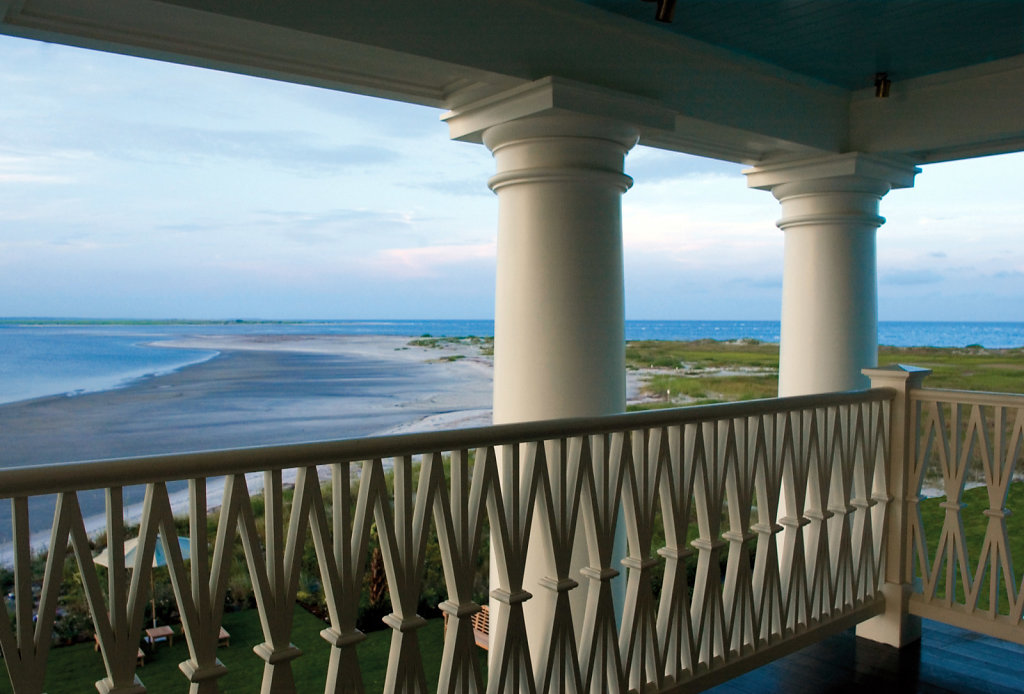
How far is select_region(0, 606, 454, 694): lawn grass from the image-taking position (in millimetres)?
7645

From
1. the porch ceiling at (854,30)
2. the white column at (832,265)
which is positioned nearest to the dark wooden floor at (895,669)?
the white column at (832,265)

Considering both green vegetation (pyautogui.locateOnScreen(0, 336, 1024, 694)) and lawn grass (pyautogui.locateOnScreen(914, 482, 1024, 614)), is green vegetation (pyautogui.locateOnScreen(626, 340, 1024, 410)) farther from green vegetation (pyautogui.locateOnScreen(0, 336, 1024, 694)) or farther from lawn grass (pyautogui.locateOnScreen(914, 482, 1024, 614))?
lawn grass (pyautogui.locateOnScreen(914, 482, 1024, 614))

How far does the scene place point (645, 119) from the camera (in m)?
3.31

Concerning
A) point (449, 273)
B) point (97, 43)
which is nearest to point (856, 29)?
point (97, 43)

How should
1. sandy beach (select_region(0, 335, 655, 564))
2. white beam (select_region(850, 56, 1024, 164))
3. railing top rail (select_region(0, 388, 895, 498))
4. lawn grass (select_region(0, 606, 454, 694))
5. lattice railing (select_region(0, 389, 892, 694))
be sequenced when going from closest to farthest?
railing top rail (select_region(0, 388, 895, 498))
lattice railing (select_region(0, 389, 892, 694))
white beam (select_region(850, 56, 1024, 164))
lawn grass (select_region(0, 606, 454, 694))
sandy beach (select_region(0, 335, 655, 564))

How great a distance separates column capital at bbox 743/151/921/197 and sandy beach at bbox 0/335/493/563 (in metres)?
8.49

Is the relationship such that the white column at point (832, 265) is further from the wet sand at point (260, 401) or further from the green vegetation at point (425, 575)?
the wet sand at point (260, 401)

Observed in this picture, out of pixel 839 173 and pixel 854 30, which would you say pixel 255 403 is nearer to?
pixel 839 173

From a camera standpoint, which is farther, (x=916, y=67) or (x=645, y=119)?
(x=916, y=67)

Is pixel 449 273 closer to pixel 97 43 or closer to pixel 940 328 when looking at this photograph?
pixel 97 43

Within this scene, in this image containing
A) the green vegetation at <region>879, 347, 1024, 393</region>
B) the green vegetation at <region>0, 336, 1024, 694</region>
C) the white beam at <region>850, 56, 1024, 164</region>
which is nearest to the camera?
the white beam at <region>850, 56, 1024, 164</region>

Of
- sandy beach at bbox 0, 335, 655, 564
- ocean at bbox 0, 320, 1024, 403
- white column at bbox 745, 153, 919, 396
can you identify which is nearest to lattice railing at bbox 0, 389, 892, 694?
white column at bbox 745, 153, 919, 396

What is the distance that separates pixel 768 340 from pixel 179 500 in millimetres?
15252

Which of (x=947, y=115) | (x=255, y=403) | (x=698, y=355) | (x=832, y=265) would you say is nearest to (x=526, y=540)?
(x=832, y=265)
